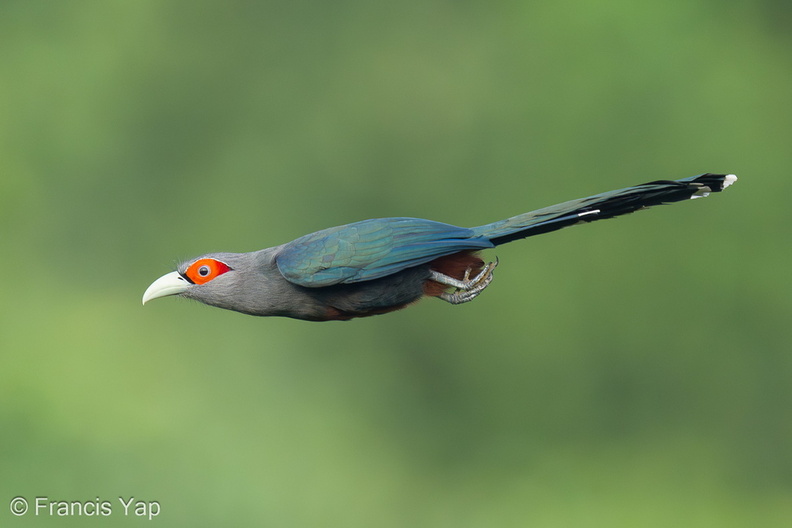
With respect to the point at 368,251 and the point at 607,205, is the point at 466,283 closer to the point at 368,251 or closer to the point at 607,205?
the point at 368,251

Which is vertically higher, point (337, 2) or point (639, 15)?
point (337, 2)

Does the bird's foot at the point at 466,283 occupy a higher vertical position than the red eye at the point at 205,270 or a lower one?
lower

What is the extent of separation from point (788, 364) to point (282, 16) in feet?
32.3

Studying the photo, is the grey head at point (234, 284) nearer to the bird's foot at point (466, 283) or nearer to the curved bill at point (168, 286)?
the curved bill at point (168, 286)

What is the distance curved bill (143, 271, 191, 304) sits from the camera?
Result: 18.8 ft

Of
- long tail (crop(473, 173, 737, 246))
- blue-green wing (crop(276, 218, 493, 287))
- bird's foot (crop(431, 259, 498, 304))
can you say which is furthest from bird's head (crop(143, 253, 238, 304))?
long tail (crop(473, 173, 737, 246))

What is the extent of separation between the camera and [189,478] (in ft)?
39.0

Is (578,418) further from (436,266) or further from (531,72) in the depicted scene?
(436,266)

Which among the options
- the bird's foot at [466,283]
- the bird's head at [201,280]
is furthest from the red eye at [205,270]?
the bird's foot at [466,283]

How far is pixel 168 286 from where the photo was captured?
18.9 feet

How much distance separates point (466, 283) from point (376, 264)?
514mm

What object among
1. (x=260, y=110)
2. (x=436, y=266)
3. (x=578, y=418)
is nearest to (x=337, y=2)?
(x=260, y=110)

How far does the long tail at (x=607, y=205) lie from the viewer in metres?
5.22

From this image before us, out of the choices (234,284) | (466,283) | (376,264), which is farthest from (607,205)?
(234,284)
